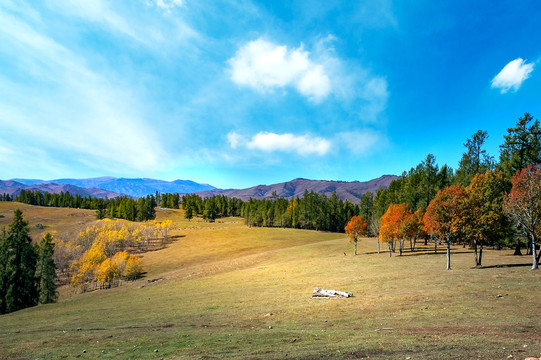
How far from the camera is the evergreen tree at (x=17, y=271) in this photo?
53812 millimetres

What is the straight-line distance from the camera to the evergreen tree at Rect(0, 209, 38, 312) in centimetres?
5381

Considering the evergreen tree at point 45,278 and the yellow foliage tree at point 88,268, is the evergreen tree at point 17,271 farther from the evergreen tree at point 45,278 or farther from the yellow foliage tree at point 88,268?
the yellow foliage tree at point 88,268

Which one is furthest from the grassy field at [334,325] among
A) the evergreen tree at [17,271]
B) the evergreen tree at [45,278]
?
the evergreen tree at [45,278]

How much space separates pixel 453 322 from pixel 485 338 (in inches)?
139

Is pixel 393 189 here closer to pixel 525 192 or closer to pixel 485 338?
pixel 525 192

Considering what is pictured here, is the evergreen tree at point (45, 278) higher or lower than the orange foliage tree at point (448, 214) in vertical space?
lower

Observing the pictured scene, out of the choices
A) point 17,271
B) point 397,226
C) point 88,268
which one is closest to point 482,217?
point 397,226

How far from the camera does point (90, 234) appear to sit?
104750mm

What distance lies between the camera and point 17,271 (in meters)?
55.5

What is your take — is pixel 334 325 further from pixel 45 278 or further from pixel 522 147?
pixel 45 278

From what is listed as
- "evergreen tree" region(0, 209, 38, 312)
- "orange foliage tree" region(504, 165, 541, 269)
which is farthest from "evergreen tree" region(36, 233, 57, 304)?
"orange foliage tree" region(504, 165, 541, 269)

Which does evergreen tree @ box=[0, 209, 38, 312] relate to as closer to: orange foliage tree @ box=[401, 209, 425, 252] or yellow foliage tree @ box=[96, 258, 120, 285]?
yellow foliage tree @ box=[96, 258, 120, 285]

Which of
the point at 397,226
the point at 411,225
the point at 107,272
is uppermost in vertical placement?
the point at 411,225

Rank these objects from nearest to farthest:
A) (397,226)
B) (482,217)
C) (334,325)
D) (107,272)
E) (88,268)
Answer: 1. (334,325)
2. (482,217)
3. (397,226)
4. (107,272)
5. (88,268)
